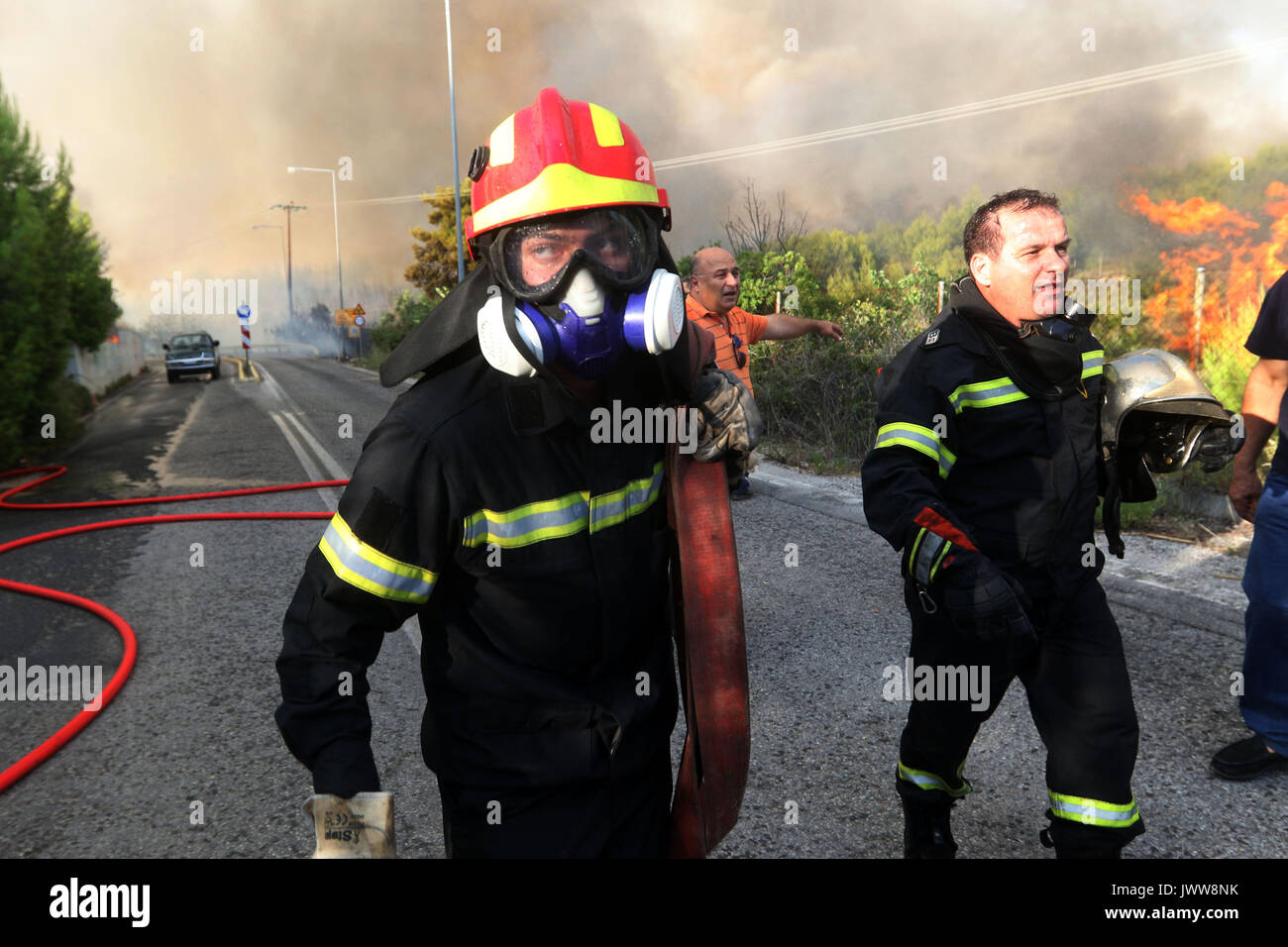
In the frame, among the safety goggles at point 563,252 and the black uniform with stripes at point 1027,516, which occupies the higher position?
the safety goggles at point 563,252

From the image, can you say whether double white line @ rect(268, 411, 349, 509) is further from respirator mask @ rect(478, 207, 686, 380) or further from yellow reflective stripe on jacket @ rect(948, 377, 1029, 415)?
respirator mask @ rect(478, 207, 686, 380)

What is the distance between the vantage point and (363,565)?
1.48 m

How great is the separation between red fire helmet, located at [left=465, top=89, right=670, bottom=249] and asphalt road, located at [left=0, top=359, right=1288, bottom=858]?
2.04 metres

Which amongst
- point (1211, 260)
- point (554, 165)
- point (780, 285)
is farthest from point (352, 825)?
point (1211, 260)

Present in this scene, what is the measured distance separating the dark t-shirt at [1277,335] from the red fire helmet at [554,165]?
255 cm

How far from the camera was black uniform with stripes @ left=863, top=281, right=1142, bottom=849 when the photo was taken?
7.43ft

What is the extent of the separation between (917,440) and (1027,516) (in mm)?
341

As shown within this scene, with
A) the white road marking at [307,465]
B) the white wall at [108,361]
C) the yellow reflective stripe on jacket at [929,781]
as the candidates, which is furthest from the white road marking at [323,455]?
the yellow reflective stripe on jacket at [929,781]

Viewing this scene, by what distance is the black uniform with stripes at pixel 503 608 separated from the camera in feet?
4.90

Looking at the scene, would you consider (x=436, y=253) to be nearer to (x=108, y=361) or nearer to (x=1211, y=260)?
(x=108, y=361)

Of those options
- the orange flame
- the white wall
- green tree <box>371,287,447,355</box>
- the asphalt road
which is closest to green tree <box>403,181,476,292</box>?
green tree <box>371,287,447,355</box>

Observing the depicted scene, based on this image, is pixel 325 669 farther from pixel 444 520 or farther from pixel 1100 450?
pixel 1100 450

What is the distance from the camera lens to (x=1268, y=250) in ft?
89.2

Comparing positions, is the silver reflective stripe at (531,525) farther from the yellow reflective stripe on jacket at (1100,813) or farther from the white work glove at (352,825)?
the yellow reflective stripe on jacket at (1100,813)
